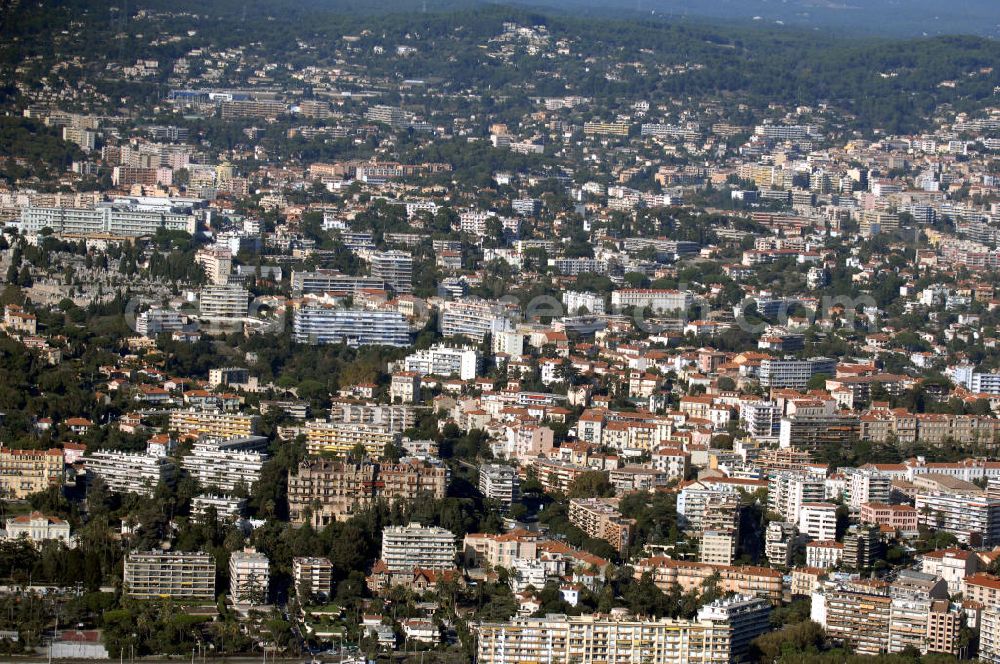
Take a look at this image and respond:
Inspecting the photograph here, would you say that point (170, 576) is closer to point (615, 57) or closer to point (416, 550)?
point (416, 550)

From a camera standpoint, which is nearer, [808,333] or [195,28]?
[808,333]

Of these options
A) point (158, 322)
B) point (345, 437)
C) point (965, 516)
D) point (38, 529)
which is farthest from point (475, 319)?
point (38, 529)

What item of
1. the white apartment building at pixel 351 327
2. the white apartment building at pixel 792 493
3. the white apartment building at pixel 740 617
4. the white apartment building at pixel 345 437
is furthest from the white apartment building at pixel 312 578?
the white apartment building at pixel 351 327

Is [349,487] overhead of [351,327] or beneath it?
overhead

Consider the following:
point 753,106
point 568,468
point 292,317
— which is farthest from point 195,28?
point 568,468

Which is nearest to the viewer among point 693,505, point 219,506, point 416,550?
point 416,550

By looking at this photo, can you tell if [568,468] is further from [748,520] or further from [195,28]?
[195,28]
